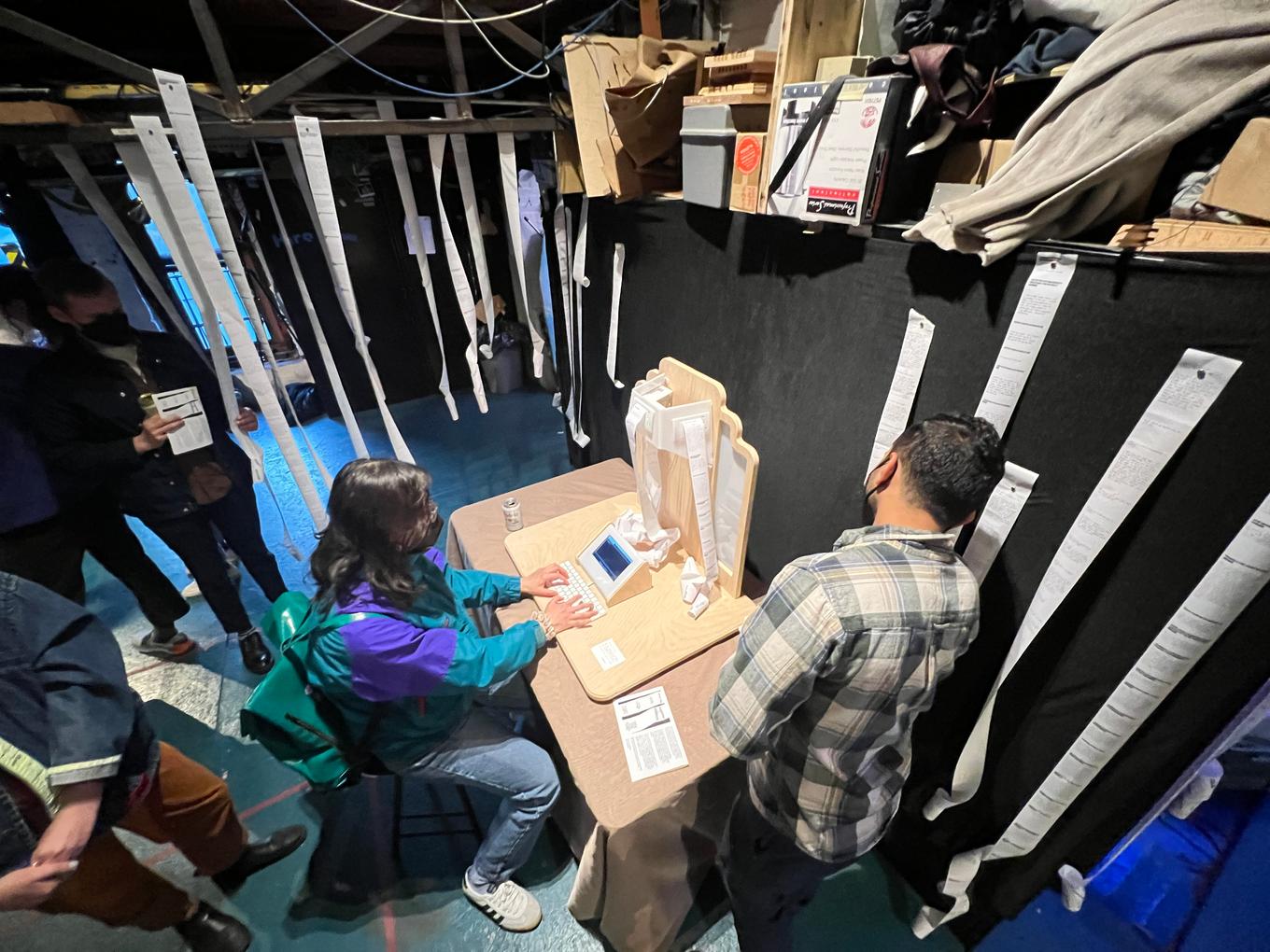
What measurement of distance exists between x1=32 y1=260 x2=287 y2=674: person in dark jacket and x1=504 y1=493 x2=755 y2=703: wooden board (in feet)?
4.35

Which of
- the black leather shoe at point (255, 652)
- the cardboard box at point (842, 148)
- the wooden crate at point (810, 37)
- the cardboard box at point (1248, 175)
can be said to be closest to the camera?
the cardboard box at point (1248, 175)

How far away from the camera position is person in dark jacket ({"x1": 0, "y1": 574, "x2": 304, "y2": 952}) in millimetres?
905

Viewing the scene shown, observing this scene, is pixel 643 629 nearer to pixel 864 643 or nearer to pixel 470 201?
pixel 864 643

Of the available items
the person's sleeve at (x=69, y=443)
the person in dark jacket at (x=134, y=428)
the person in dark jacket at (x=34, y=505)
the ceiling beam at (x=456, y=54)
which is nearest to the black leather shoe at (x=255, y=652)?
the person in dark jacket at (x=134, y=428)

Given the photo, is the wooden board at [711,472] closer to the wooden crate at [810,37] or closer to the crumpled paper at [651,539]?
the crumpled paper at [651,539]

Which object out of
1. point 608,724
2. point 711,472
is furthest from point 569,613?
point 711,472

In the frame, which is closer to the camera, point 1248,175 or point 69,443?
point 1248,175

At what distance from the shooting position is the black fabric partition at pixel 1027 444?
2.45ft

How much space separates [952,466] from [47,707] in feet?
5.77

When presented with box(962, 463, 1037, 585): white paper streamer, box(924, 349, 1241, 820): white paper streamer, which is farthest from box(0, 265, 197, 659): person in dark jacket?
box(924, 349, 1241, 820): white paper streamer

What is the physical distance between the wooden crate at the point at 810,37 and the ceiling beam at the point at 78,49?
160 cm

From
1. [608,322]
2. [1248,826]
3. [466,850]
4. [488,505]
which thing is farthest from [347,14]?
[1248,826]

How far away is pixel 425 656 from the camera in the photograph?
112cm

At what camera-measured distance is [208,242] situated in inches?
57.8
